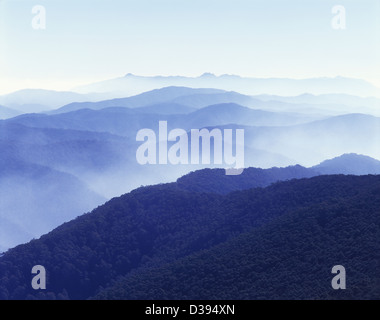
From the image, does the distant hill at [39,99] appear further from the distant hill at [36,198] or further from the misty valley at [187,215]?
the distant hill at [36,198]

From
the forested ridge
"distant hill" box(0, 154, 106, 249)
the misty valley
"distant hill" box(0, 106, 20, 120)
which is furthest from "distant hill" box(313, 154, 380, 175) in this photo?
"distant hill" box(0, 106, 20, 120)

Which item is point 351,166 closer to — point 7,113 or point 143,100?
point 143,100

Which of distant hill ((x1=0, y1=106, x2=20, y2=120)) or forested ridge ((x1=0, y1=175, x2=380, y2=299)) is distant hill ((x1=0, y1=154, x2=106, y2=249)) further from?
distant hill ((x1=0, y1=106, x2=20, y2=120))

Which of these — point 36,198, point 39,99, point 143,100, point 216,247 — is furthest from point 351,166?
point 39,99

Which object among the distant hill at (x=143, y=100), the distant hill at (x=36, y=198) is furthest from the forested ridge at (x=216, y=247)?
the distant hill at (x=143, y=100)
